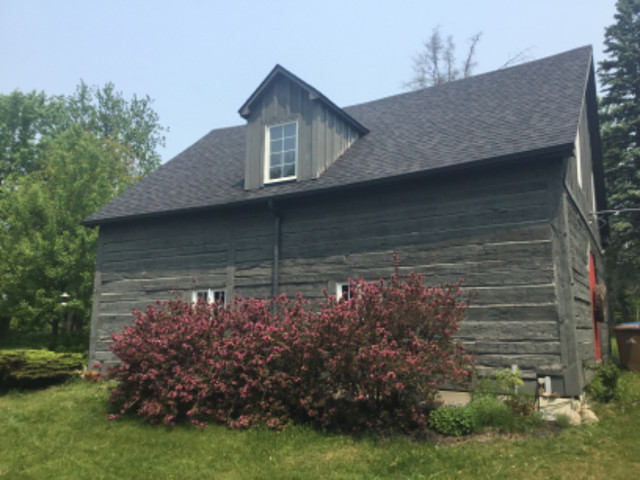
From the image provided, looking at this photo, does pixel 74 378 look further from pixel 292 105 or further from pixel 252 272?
pixel 292 105

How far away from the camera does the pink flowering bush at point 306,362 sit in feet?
24.1

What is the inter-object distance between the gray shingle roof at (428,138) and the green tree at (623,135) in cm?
999

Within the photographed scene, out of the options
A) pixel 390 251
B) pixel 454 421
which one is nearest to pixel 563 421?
pixel 454 421

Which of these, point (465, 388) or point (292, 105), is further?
point (292, 105)

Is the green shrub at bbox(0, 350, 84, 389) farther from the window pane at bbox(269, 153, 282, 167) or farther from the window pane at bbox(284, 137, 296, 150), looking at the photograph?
the window pane at bbox(284, 137, 296, 150)

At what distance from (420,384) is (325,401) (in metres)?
1.46

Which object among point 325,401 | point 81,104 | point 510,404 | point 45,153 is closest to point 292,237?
point 325,401

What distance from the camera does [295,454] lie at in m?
6.77

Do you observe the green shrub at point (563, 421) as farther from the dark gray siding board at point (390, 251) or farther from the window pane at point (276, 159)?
the window pane at point (276, 159)

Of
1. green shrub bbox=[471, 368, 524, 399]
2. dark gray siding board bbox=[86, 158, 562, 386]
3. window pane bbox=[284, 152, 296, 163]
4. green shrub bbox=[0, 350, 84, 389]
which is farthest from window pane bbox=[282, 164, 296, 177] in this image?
green shrub bbox=[0, 350, 84, 389]

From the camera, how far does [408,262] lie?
9.83 meters

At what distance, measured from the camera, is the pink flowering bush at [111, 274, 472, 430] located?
7.33 metres

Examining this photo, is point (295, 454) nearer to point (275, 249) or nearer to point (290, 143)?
point (275, 249)

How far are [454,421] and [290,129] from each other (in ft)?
24.8
